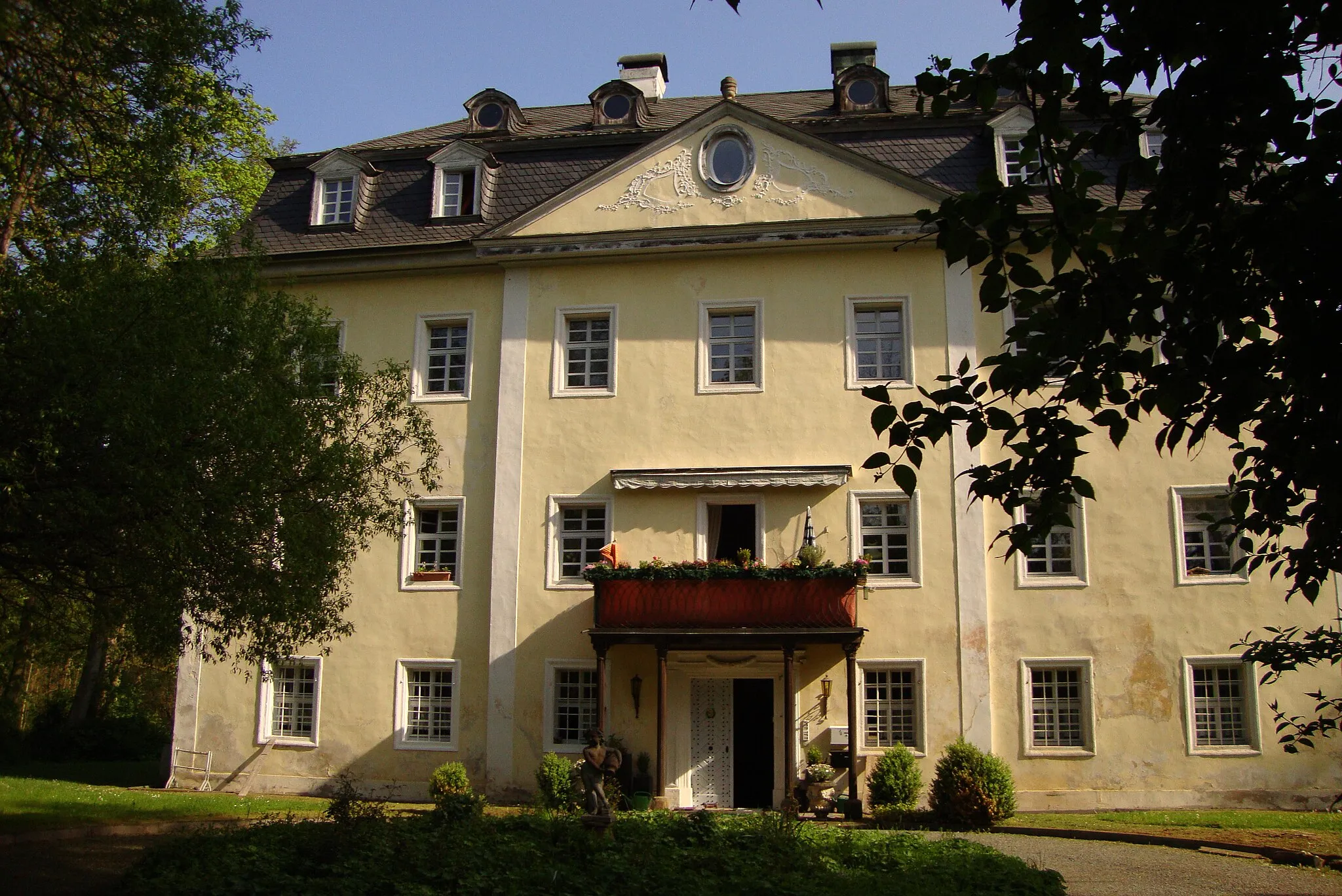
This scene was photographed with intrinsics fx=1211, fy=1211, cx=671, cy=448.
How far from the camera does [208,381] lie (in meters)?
12.3

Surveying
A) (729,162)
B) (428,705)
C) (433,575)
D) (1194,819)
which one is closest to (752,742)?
(428,705)

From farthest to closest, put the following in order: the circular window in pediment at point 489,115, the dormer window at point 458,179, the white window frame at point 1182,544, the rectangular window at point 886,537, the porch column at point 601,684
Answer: the circular window in pediment at point 489,115 → the dormer window at point 458,179 → the rectangular window at point 886,537 → the white window frame at point 1182,544 → the porch column at point 601,684

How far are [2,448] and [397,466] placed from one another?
17.7ft

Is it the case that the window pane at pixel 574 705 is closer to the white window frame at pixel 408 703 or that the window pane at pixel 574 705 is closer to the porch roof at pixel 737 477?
the white window frame at pixel 408 703

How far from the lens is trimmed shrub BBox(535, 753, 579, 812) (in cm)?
1986

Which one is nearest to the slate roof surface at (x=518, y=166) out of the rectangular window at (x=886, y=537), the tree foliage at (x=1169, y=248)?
the rectangular window at (x=886, y=537)

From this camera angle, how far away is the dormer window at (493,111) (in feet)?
88.7

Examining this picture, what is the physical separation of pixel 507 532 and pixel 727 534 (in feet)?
13.4

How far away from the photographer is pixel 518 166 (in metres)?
24.8

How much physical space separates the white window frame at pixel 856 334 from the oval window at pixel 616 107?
7.65 meters

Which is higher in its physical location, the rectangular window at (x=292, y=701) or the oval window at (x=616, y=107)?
the oval window at (x=616, y=107)

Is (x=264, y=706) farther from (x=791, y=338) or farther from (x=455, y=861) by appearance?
(x=455, y=861)

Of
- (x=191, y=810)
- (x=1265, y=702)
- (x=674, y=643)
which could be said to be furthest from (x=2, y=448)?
(x=1265, y=702)

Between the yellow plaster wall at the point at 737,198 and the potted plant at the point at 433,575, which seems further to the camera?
the potted plant at the point at 433,575
